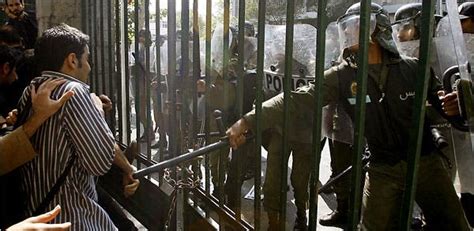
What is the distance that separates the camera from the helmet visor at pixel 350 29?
8.60 ft

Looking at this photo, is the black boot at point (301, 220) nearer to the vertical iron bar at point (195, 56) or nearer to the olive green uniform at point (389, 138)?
the olive green uniform at point (389, 138)

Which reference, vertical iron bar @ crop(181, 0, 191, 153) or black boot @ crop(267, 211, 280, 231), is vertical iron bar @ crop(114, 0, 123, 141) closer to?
vertical iron bar @ crop(181, 0, 191, 153)

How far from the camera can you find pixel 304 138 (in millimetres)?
3961

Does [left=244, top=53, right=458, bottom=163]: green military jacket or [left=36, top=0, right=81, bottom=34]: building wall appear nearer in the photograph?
[left=244, top=53, right=458, bottom=163]: green military jacket

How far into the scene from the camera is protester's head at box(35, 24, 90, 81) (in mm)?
2279

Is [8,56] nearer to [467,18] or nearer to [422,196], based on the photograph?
[422,196]

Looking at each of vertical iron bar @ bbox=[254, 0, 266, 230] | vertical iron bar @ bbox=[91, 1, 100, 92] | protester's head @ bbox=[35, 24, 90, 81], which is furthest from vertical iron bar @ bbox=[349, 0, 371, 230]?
vertical iron bar @ bbox=[91, 1, 100, 92]

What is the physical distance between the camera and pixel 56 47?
2289mm

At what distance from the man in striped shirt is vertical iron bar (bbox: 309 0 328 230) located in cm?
99

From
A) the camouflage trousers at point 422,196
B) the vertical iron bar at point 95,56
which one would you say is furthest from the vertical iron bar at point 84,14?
the camouflage trousers at point 422,196

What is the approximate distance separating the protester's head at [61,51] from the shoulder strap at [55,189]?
46 cm

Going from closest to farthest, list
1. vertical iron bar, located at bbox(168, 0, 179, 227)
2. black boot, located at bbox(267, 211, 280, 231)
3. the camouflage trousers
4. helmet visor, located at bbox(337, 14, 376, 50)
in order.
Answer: helmet visor, located at bbox(337, 14, 376, 50) < the camouflage trousers < vertical iron bar, located at bbox(168, 0, 179, 227) < black boot, located at bbox(267, 211, 280, 231)

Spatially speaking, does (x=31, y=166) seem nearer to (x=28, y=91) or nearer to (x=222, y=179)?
(x=28, y=91)

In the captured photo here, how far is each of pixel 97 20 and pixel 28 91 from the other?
7.63 ft
